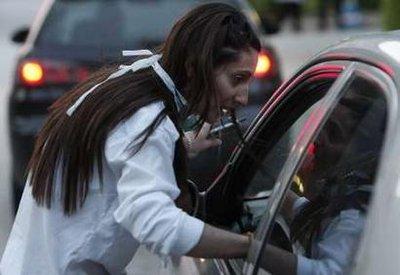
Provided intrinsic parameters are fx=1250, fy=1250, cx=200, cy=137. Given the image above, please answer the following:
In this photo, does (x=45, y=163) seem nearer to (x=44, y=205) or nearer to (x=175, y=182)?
(x=44, y=205)

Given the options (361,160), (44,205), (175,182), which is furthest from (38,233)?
(361,160)

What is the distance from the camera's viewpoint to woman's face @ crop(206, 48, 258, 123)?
111 inches

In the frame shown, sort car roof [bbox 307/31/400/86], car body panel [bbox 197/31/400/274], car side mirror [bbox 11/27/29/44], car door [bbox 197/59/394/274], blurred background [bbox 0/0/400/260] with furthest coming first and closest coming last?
blurred background [bbox 0/0/400/260] < car side mirror [bbox 11/27/29/44] < car door [bbox 197/59/394/274] < car roof [bbox 307/31/400/86] < car body panel [bbox 197/31/400/274]

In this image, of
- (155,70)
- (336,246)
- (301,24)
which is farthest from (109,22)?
(301,24)

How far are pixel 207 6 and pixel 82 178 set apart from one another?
49 centimetres

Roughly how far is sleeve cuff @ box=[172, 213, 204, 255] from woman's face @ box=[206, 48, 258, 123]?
1.04 feet

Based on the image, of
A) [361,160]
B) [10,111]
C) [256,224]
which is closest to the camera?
[361,160]

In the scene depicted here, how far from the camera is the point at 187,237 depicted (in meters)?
2.64

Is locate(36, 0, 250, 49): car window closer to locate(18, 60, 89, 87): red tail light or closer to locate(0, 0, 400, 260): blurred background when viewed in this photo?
locate(18, 60, 89, 87): red tail light

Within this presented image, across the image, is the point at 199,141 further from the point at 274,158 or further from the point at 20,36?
the point at 20,36

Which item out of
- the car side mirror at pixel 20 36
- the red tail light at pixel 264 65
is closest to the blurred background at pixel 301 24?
the car side mirror at pixel 20 36

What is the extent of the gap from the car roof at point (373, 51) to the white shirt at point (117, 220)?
0.42 m

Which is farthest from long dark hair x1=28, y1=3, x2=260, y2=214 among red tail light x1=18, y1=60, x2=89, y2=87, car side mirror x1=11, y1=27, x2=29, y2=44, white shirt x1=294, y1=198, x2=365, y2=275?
car side mirror x1=11, y1=27, x2=29, y2=44

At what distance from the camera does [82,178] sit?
287cm
